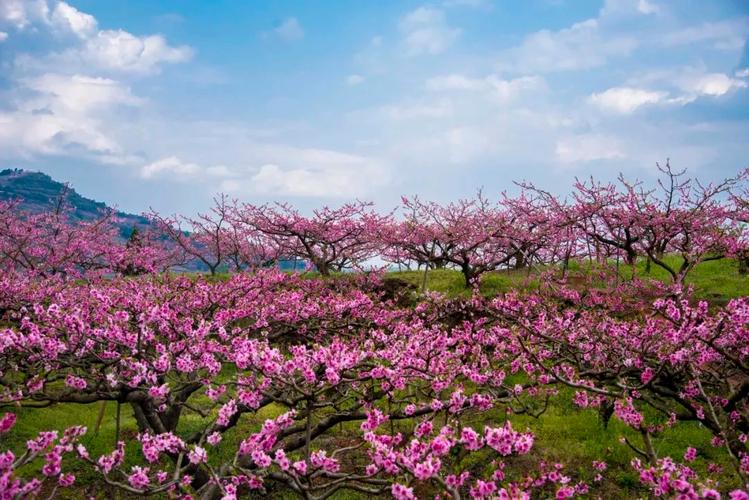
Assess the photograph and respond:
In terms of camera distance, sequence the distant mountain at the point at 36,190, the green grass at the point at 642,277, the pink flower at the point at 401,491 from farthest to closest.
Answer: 1. the distant mountain at the point at 36,190
2. the green grass at the point at 642,277
3. the pink flower at the point at 401,491

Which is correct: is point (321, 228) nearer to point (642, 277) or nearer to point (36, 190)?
point (642, 277)

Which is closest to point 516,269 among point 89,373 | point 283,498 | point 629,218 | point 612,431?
point 629,218

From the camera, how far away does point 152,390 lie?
6.10 metres

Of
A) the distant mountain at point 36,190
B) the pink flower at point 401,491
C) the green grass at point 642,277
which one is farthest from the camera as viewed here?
the distant mountain at point 36,190

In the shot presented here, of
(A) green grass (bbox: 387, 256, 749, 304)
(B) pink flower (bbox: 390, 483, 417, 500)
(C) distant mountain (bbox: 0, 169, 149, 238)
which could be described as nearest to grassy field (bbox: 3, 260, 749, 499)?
(B) pink flower (bbox: 390, 483, 417, 500)

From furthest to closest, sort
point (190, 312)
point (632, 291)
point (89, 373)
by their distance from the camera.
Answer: point (632, 291)
point (190, 312)
point (89, 373)

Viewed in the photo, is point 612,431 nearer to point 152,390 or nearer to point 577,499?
point 577,499

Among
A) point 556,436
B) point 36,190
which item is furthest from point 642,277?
point 36,190

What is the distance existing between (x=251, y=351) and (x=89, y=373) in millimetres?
3556

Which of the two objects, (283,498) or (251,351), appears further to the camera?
(283,498)

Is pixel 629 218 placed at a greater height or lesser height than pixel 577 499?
greater

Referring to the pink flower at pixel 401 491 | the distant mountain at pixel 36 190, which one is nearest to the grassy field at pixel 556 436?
the pink flower at pixel 401 491

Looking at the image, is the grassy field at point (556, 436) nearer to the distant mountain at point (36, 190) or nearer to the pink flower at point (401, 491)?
the pink flower at point (401, 491)

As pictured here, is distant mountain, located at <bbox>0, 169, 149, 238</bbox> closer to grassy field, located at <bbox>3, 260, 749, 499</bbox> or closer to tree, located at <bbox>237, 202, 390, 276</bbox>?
tree, located at <bbox>237, 202, 390, 276</bbox>
